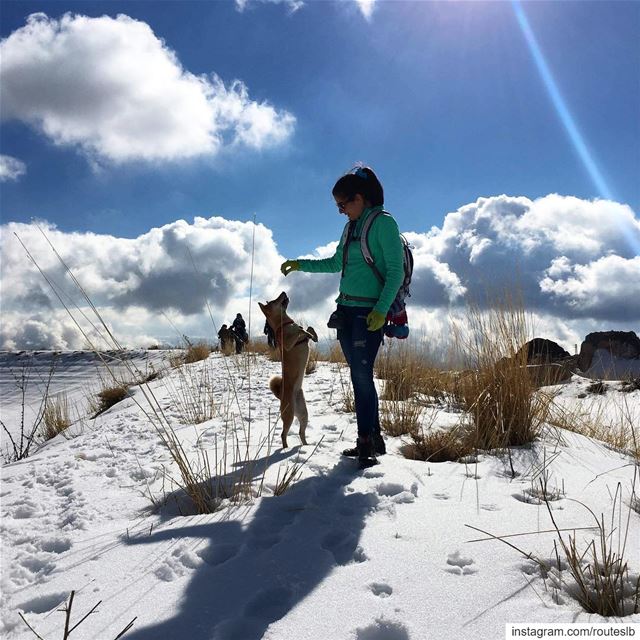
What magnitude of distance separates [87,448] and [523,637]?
3757 mm

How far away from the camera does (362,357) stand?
9.23ft

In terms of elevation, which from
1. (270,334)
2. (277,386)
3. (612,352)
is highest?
(270,334)

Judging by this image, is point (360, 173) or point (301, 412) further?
point (301, 412)

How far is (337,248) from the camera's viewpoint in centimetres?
327

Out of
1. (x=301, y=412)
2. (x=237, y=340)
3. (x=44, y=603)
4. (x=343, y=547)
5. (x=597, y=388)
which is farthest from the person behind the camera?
(x=237, y=340)

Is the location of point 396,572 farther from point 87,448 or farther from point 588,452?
point 87,448

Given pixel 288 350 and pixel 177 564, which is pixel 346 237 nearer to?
pixel 288 350

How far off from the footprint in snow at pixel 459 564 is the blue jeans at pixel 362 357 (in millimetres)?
1206

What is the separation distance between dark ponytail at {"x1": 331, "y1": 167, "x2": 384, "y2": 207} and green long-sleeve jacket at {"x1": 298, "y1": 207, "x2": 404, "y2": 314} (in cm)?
9

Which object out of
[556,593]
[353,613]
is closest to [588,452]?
[556,593]

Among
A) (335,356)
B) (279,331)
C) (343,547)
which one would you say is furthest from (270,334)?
(335,356)

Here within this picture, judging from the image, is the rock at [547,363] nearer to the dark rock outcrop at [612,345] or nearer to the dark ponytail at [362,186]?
the dark rock outcrop at [612,345]

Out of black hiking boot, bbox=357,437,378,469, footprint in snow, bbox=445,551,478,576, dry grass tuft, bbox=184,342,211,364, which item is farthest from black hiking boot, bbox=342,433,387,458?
dry grass tuft, bbox=184,342,211,364

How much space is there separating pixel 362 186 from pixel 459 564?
217 centimetres
